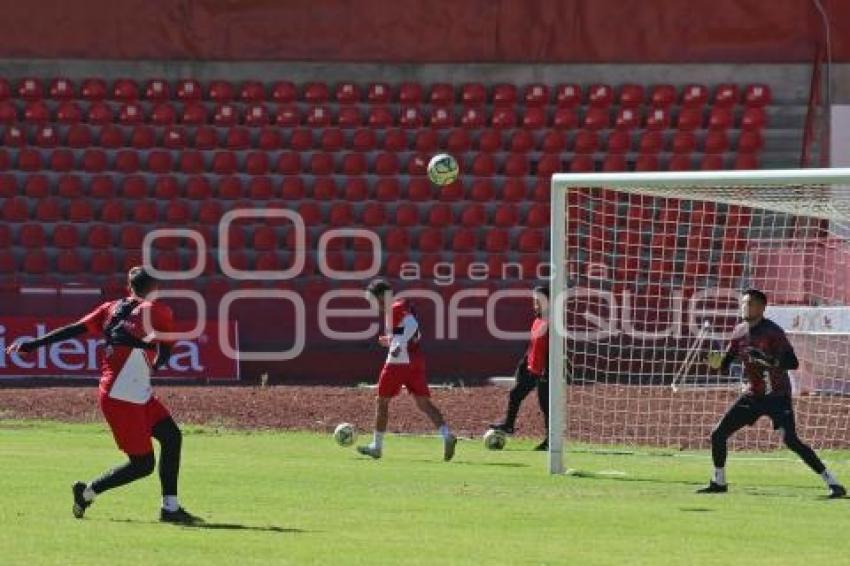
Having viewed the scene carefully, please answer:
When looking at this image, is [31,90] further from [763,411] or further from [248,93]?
[763,411]

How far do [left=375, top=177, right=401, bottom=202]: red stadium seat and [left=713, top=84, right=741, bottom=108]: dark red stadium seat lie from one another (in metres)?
6.38

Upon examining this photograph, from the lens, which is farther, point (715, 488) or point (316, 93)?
point (316, 93)

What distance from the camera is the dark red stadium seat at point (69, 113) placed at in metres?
33.6

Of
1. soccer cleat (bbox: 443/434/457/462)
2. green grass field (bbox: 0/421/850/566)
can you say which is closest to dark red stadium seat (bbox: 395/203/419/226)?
green grass field (bbox: 0/421/850/566)

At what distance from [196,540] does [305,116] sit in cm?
2175

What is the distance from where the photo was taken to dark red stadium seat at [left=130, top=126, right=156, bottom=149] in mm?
33375

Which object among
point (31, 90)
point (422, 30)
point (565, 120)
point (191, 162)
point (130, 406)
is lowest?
point (130, 406)

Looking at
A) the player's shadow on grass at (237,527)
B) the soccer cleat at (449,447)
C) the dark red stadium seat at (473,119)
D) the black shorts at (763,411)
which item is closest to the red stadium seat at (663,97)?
the dark red stadium seat at (473,119)

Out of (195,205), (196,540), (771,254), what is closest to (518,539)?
(196,540)

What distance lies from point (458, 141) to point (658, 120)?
3.80 metres

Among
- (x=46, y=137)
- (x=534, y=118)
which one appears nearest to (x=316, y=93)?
(x=534, y=118)

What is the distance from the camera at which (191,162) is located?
33.3 m

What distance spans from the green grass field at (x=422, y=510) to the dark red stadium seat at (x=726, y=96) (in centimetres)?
1318

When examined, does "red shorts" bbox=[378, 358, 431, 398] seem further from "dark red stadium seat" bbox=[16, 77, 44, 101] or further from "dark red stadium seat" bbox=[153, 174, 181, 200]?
"dark red stadium seat" bbox=[16, 77, 44, 101]
